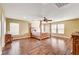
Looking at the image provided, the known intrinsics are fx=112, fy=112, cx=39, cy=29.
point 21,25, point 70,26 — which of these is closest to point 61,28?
point 70,26

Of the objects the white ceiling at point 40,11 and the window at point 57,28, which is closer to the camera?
the white ceiling at point 40,11

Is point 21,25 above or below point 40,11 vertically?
below

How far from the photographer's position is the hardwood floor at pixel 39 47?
2199mm

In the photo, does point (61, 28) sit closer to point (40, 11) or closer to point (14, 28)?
point (40, 11)

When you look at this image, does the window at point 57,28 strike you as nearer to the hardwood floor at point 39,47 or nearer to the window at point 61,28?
the window at point 61,28

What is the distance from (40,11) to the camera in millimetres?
2227

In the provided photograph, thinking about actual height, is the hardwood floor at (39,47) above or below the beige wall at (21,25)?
below

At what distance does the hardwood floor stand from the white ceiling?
0.47 m

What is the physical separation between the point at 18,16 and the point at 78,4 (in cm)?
120

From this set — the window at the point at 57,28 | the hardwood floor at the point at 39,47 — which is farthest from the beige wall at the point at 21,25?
the window at the point at 57,28

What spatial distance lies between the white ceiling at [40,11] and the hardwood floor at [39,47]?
47 cm

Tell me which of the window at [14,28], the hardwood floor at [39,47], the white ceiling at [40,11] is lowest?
the hardwood floor at [39,47]

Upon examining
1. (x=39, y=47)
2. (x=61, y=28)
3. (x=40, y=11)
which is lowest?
(x=39, y=47)

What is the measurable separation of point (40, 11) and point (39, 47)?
72 cm
